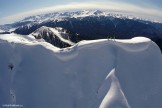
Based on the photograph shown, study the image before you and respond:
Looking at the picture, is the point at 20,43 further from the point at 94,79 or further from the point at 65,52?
the point at 94,79

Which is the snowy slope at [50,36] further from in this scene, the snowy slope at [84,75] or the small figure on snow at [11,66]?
the small figure on snow at [11,66]

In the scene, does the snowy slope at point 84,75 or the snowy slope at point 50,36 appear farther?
the snowy slope at point 50,36

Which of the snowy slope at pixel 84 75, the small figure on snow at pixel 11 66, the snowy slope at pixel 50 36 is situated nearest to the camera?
Answer: the snowy slope at pixel 84 75

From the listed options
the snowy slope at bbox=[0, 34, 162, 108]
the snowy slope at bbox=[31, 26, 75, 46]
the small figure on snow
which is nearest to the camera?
the snowy slope at bbox=[0, 34, 162, 108]

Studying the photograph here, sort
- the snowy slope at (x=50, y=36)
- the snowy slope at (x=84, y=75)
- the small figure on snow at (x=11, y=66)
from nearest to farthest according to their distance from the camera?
the snowy slope at (x=84, y=75) → the small figure on snow at (x=11, y=66) → the snowy slope at (x=50, y=36)

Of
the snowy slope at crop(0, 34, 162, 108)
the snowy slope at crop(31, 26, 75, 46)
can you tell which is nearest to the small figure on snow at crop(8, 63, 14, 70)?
the snowy slope at crop(0, 34, 162, 108)

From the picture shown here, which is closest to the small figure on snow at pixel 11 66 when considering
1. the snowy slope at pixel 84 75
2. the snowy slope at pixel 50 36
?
the snowy slope at pixel 84 75

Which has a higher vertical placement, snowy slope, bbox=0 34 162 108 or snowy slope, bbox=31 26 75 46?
snowy slope, bbox=0 34 162 108

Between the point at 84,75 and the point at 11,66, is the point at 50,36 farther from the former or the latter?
the point at 84,75

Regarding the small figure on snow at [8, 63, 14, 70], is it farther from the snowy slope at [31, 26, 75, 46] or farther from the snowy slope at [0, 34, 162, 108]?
the snowy slope at [31, 26, 75, 46]

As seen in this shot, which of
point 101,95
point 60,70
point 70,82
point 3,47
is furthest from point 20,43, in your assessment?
point 101,95
